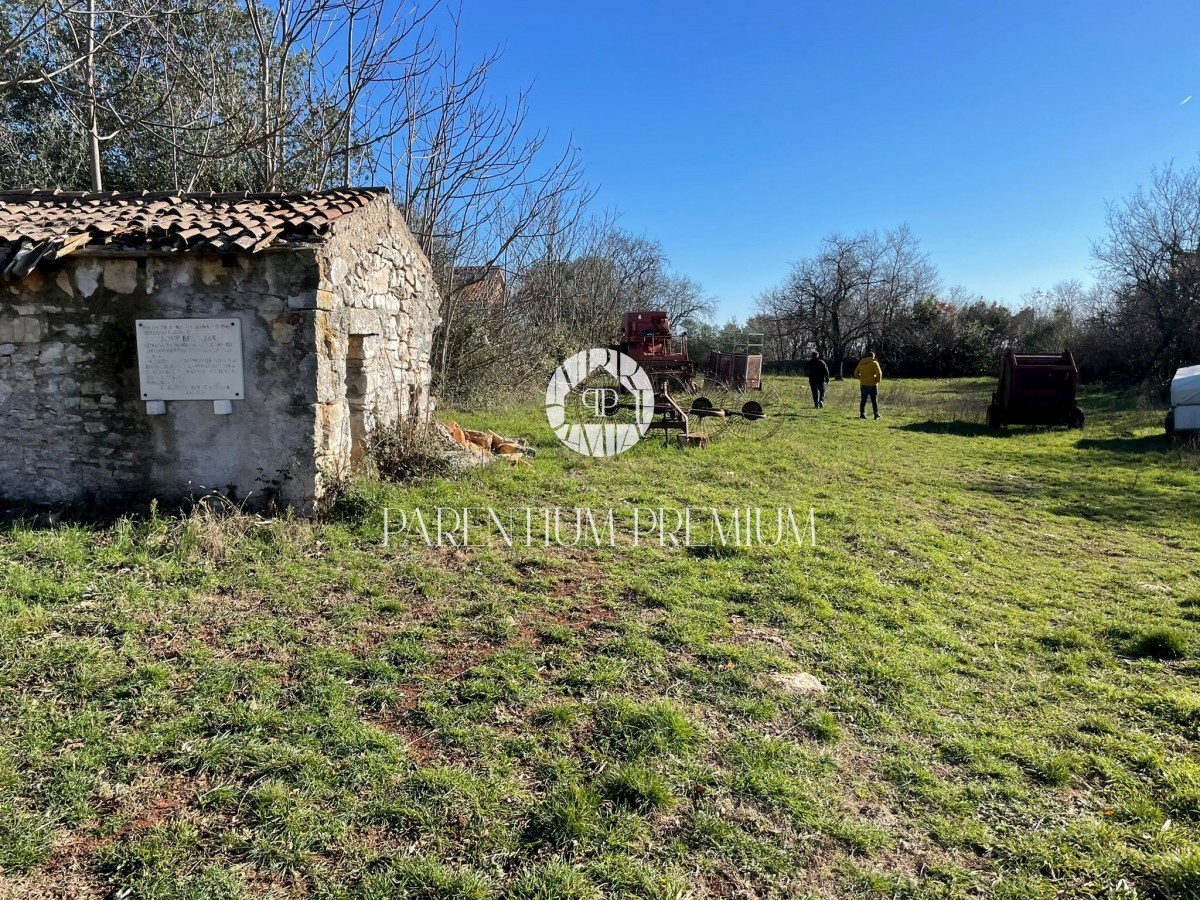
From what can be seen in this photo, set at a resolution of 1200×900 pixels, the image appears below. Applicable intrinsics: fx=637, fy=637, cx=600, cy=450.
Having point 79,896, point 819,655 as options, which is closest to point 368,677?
point 79,896

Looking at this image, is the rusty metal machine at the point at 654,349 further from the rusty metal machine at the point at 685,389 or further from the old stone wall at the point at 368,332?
the old stone wall at the point at 368,332

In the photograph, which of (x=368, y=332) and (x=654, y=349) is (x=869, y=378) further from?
(x=368, y=332)

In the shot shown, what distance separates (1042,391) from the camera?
13.2 metres

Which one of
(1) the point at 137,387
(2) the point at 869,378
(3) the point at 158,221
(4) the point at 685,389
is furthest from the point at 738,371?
(1) the point at 137,387

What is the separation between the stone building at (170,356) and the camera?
17.4 ft

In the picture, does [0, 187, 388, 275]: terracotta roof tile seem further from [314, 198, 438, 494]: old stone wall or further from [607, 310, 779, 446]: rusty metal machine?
[607, 310, 779, 446]: rusty metal machine

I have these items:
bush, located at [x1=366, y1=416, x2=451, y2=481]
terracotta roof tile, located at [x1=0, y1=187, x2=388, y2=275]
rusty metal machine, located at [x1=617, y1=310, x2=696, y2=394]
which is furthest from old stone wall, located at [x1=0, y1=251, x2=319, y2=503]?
rusty metal machine, located at [x1=617, y1=310, x2=696, y2=394]

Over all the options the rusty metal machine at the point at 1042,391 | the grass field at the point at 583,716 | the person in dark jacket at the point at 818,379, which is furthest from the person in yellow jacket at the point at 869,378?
the grass field at the point at 583,716

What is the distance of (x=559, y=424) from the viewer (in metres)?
11.5

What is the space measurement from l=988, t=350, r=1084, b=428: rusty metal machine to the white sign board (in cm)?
1401

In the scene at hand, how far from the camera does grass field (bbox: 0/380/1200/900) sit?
2.21 metres

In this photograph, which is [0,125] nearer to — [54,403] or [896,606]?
[54,403]

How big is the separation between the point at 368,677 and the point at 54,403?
435 centimetres

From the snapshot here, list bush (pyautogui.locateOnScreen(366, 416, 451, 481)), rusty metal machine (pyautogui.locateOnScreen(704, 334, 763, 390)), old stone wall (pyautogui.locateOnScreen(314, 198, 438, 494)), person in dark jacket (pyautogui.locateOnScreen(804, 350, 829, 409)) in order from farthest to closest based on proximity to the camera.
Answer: rusty metal machine (pyautogui.locateOnScreen(704, 334, 763, 390)) → person in dark jacket (pyautogui.locateOnScreen(804, 350, 829, 409)) → bush (pyautogui.locateOnScreen(366, 416, 451, 481)) → old stone wall (pyautogui.locateOnScreen(314, 198, 438, 494))
